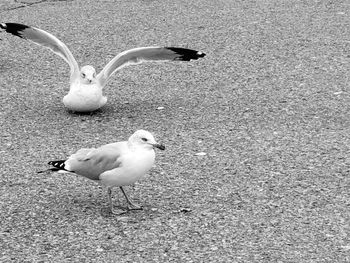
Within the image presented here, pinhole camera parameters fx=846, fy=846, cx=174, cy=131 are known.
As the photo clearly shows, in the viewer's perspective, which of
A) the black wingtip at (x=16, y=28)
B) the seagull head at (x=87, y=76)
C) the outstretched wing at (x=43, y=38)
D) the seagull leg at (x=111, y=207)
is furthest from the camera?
the black wingtip at (x=16, y=28)

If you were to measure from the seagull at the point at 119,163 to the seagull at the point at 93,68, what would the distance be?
73.9 inches

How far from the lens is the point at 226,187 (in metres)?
5.27

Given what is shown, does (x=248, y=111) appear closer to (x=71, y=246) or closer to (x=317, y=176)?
(x=317, y=176)

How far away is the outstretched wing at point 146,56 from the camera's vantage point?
6934mm

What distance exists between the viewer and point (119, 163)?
477cm

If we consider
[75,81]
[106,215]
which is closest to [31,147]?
[75,81]

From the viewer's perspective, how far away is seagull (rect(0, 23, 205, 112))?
6785 mm

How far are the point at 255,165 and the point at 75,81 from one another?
1940mm

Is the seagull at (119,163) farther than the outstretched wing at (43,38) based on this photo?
No

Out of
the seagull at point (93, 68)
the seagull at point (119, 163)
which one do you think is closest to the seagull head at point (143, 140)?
the seagull at point (119, 163)

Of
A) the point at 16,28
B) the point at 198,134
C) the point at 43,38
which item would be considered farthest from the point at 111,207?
the point at 16,28

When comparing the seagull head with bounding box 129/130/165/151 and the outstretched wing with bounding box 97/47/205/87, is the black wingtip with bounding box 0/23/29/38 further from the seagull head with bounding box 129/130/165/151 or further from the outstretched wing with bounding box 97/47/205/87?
the seagull head with bounding box 129/130/165/151

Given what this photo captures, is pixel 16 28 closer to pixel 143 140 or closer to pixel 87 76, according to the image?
pixel 87 76

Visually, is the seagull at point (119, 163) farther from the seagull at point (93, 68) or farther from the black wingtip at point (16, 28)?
the black wingtip at point (16, 28)
